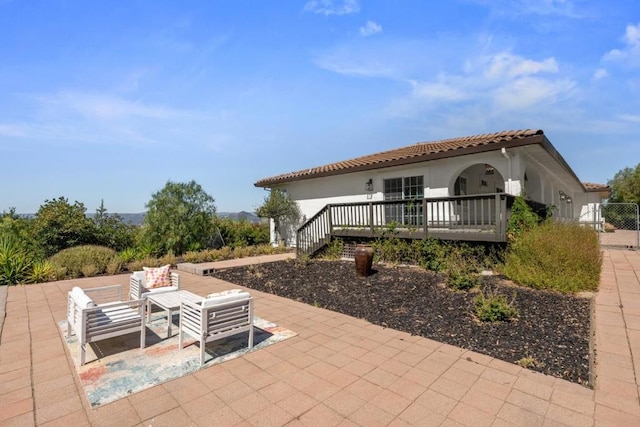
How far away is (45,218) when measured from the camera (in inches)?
424

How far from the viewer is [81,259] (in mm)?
9945

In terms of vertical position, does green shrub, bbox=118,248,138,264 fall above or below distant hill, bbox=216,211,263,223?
below

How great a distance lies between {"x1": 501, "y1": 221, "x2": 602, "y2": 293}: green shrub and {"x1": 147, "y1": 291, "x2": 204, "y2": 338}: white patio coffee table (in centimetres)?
645

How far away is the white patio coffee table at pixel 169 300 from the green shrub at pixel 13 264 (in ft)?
21.1

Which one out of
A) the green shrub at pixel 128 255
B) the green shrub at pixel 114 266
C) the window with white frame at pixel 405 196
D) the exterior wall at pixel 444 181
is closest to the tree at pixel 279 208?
the exterior wall at pixel 444 181

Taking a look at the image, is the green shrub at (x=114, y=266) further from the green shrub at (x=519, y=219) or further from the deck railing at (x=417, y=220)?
the green shrub at (x=519, y=219)

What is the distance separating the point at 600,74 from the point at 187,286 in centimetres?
1443

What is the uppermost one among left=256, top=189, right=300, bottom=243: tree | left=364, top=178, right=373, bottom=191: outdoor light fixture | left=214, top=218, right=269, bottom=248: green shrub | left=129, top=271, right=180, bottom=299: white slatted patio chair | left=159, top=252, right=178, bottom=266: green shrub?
left=364, top=178, right=373, bottom=191: outdoor light fixture

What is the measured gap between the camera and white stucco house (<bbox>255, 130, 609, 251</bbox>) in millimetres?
8328

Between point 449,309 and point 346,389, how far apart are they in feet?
10.0

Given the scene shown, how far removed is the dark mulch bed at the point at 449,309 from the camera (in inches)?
149

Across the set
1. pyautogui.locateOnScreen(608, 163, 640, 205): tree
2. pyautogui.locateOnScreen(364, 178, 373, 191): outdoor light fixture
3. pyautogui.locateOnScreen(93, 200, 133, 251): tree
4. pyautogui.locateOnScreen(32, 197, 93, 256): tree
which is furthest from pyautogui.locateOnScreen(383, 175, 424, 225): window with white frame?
pyautogui.locateOnScreen(608, 163, 640, 205): tree

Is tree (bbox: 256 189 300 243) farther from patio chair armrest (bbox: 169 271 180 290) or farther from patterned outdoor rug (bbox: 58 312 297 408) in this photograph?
patterned outdoor rug (bbox: 58 312 297 408)

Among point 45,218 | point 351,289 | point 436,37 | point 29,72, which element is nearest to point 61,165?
point 45,218
